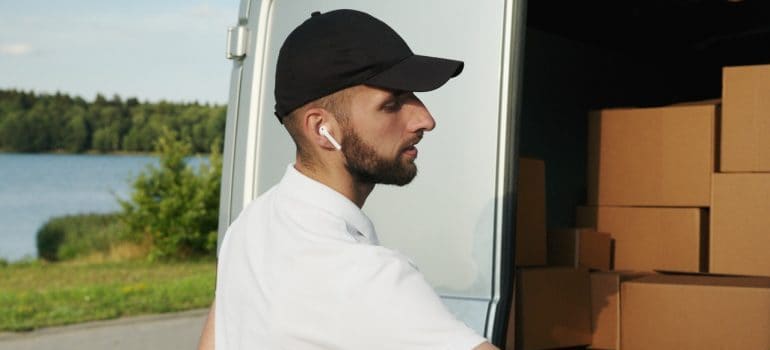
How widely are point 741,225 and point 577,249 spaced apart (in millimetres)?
534

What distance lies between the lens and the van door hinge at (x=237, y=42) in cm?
350

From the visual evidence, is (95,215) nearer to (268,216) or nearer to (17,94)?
(17,94)

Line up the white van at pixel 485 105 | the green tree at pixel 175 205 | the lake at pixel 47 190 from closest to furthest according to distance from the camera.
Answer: the white van at pixel 485 105, the green tree at pixel 175 205, the lake at pixel 47 190

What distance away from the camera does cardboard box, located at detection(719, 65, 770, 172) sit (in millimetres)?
3855

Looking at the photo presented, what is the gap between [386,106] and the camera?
1680 mm

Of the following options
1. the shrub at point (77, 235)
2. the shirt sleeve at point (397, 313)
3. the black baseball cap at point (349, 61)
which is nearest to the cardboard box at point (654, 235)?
the black baseball cap at point (349, 61)

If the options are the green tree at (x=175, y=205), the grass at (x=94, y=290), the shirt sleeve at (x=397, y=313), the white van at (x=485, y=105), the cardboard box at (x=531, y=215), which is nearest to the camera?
the shirt sleeve at (x=397, y=313)

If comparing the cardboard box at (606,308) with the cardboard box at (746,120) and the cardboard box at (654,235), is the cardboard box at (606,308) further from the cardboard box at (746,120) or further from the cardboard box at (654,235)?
the cardboard box at (746,120)

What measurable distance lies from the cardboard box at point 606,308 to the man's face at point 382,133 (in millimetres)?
2286

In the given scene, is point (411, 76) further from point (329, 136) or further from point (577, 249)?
point (577, 249)

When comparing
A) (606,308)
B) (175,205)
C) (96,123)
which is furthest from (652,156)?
(96,123)

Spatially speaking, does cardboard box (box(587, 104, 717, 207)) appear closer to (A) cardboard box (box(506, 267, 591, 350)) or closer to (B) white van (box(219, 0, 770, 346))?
(B) white van (box(219, 0, 770, 346))

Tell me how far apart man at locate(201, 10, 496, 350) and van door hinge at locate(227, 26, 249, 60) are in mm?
1747

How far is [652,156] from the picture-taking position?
4203 mm
